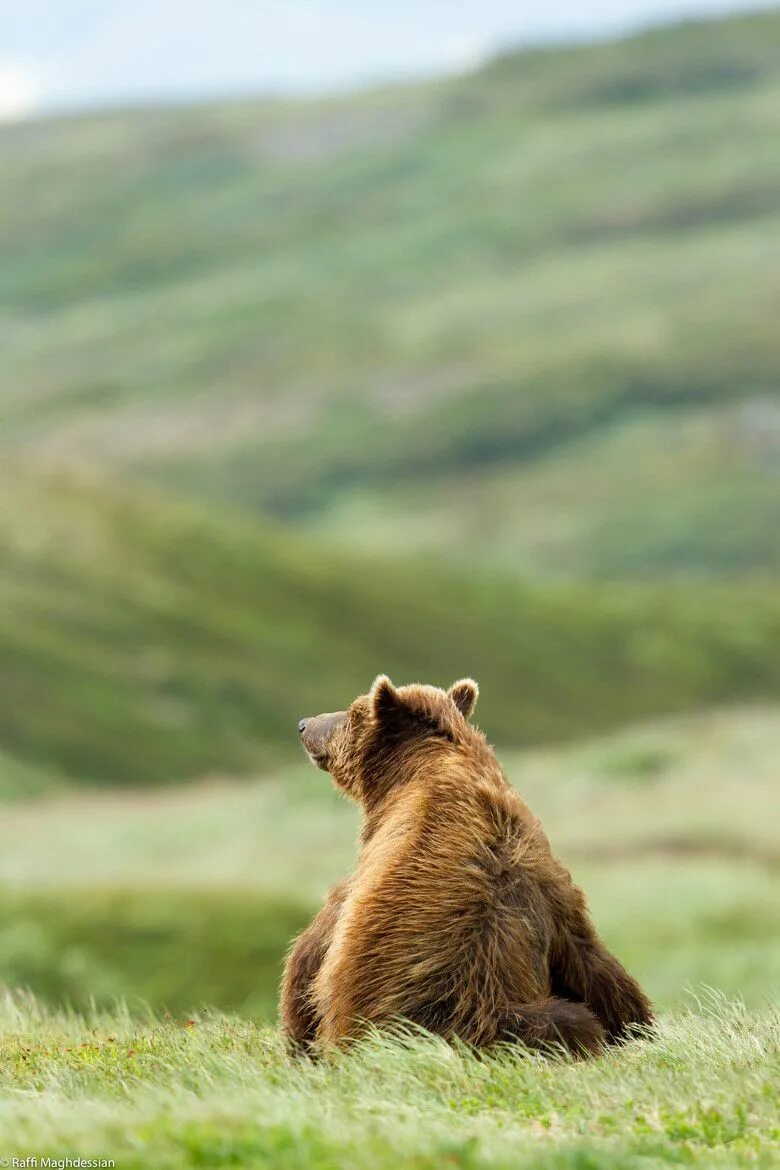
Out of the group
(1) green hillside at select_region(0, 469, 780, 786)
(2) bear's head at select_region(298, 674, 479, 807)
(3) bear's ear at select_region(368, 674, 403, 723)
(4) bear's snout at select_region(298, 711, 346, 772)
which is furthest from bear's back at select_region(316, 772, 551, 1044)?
(1) green hillside at select_region(0, 469, 780, 786)

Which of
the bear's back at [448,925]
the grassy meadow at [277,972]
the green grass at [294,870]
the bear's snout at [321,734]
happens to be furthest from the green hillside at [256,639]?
the bear's back at [448,925]

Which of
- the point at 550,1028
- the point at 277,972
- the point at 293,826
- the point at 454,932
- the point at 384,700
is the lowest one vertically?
the point at 550,1028

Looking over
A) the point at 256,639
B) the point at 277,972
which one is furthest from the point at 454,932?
the point at 256,639

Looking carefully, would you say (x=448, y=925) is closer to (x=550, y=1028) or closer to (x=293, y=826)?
(x=550, y=1028)

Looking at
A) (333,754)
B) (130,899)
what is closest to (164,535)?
(130,899)

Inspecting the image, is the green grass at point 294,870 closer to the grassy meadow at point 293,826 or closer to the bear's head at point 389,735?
the grassy meadow at point 293,826

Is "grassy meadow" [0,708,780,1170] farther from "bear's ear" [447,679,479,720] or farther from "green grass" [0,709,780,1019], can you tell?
"bear's ear" [447,679,479,720]

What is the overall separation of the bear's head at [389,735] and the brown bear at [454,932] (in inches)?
0.7

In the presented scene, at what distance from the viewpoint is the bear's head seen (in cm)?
976

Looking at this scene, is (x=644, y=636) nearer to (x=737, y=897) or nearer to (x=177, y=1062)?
(x=737, y=897)

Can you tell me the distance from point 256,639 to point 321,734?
9387cm

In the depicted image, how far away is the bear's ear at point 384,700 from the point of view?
971cm

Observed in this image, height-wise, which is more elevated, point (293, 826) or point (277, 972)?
point (293, 826)

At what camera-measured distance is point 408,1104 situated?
730 cm
